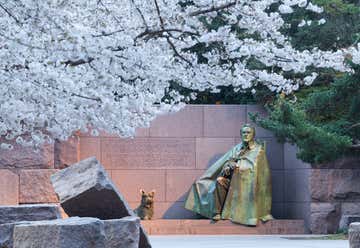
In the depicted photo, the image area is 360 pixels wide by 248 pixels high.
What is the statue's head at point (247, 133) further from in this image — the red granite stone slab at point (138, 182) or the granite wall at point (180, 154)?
the red granite stone slab at point (138, 182)

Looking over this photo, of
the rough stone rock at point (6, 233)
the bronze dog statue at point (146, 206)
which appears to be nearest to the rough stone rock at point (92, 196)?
the rough stone rock at point (6, 233)

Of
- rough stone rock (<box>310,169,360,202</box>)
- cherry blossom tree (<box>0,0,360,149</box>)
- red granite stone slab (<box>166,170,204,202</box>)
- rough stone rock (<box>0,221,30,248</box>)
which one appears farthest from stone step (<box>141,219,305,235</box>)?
rough stone rock (<box>0,221,30,248</box>)

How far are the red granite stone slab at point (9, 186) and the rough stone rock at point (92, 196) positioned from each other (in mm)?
9748

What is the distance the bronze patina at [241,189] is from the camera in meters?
20.9

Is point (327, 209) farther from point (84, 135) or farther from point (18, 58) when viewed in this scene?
point (18, 58)

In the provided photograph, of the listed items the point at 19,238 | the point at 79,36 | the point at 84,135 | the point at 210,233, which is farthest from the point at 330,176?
the point at 19,238

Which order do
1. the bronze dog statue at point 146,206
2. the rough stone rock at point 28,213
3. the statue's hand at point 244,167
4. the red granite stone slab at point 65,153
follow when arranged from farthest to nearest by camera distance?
1. the bronze dog statue at point 146,206
2. the statue's hand at point 244,167
3. the red granite stone slab at point 65,153
4. the rough stone rock at point 28,213

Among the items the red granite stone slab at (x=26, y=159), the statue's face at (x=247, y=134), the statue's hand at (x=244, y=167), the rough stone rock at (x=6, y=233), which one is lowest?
the rough stone rock at (x=6, y=233)

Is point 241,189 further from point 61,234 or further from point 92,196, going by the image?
point 61,234

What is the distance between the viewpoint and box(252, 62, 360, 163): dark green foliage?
1811cm

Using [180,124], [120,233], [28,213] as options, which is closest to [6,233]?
[28,213]

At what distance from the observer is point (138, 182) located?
22.4m

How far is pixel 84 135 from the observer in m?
22.5

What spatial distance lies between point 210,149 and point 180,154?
2.22 ft
